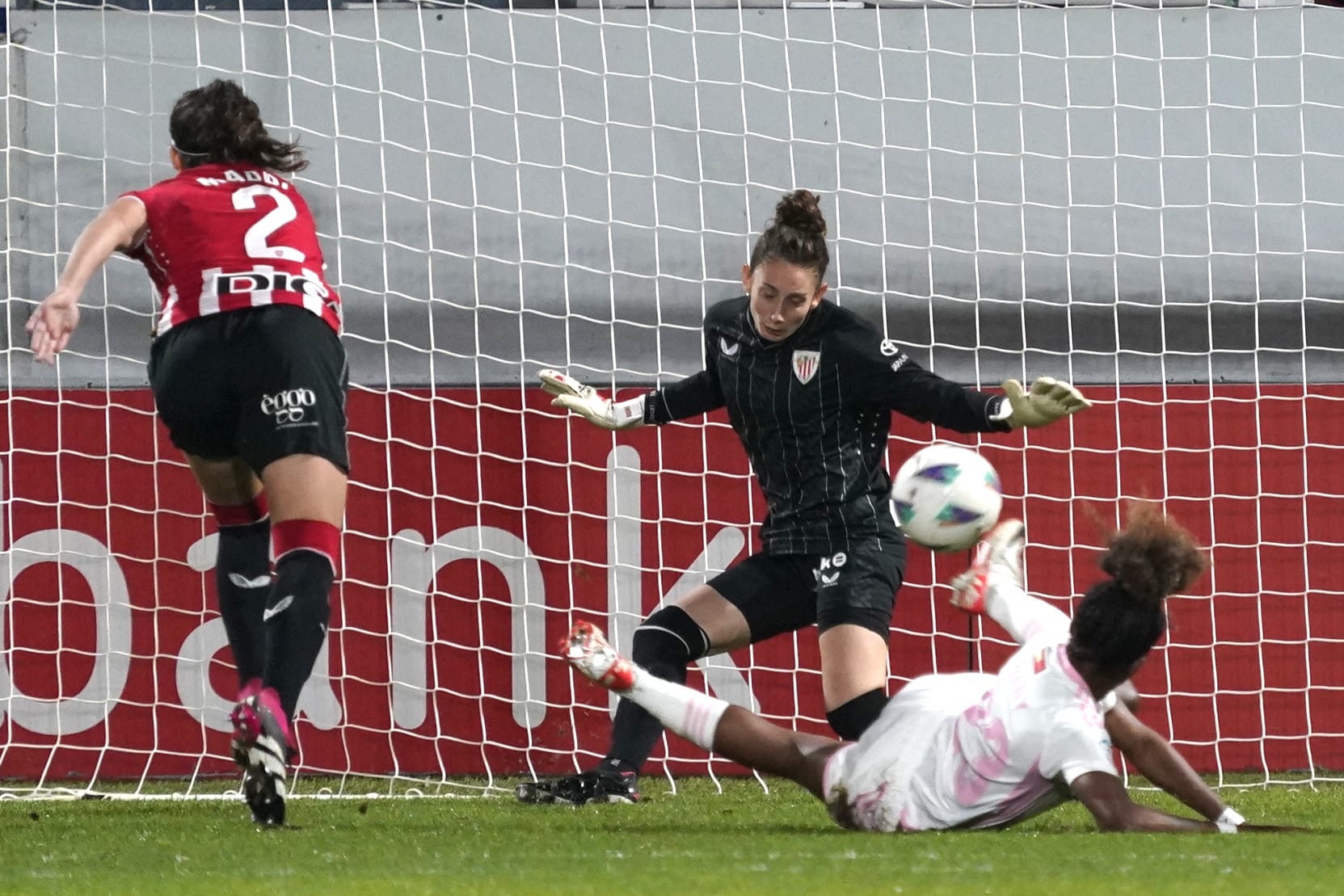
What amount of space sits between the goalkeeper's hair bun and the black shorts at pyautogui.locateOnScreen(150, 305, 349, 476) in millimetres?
1039

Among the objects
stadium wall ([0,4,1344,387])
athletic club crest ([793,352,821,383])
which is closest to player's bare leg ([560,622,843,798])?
athletic club crest ([793,352,821,383])

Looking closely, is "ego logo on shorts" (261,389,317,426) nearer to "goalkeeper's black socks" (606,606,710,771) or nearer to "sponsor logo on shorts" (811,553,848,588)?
"goalkeeper's black socks" (606,606,710,771)

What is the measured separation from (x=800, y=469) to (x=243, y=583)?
1.32 meters

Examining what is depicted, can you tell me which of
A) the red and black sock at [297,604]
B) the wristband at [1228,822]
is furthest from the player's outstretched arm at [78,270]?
the wristband at [1228,822]

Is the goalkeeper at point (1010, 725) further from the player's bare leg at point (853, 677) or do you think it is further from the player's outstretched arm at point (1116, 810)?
the player's bare leg at point (853, 677)

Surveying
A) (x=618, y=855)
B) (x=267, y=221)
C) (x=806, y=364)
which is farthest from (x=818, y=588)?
(x=267, y=221)

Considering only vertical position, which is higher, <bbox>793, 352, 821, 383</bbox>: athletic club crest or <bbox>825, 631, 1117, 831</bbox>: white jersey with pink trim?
<bbox>793, 352, 821, 383</bbox>: athletic club crest

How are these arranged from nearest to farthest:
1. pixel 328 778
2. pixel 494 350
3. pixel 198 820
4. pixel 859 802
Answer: pixel 859 802 < pixel 198 820 < pixel 328 778 < pixel 494 350

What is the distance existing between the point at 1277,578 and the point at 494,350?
2.57m

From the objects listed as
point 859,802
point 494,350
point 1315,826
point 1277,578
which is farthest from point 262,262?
point 1277,578

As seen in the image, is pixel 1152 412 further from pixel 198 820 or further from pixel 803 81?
pixel 198 820

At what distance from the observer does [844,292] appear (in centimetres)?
577

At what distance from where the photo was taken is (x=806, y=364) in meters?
4.29

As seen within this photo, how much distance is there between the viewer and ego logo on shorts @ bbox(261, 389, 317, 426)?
3592mm
